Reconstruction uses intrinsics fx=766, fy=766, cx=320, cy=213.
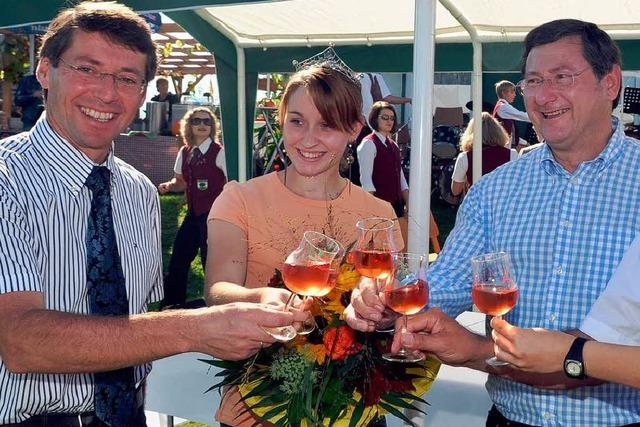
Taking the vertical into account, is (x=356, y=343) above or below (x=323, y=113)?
below

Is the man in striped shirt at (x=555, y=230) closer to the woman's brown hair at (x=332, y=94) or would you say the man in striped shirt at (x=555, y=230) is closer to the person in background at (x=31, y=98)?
the woman's brown hair at (x=332, y=94)

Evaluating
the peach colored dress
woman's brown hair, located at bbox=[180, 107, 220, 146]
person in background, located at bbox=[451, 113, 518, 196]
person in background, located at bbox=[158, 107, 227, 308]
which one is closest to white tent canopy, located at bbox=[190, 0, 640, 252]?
person in background, located at bbox=[451, 113, 518, 196]

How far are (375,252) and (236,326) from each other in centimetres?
50

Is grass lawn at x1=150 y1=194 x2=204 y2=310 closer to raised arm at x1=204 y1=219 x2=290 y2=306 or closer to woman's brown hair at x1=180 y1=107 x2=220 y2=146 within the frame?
woman's brown hair at x1=180 y1=107 x2=220 y2=146

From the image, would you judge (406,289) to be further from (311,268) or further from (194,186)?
(194,186)

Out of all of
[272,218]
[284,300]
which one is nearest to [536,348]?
[284,300]

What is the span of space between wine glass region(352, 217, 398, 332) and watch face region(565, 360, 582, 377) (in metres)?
0.51

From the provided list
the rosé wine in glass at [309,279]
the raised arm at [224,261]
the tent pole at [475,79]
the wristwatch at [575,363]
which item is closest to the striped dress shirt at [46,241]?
the raised arm at [224,261]

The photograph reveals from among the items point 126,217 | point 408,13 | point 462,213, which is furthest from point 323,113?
point 408,13

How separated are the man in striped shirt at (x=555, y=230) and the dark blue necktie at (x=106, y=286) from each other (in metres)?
0.66

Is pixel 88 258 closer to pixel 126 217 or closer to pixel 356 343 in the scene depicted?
pixel 126 217

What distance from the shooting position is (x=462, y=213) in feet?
8.39

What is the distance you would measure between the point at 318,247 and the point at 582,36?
1056 millimetres

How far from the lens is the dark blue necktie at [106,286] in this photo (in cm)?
207
